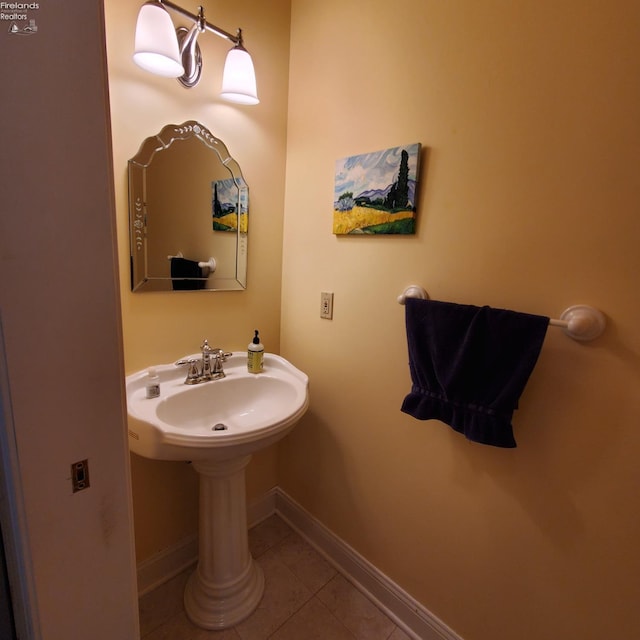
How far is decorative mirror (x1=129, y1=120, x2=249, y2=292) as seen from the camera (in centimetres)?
117

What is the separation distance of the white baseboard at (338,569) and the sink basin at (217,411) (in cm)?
66

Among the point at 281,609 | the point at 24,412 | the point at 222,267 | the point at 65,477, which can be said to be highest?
the point at 222,267

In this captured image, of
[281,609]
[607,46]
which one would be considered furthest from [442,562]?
[607,46]

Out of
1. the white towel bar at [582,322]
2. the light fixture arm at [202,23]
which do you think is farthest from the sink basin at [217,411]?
the light fixture arm at [202,23]

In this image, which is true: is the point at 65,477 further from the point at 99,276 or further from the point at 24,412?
the point at 99,276

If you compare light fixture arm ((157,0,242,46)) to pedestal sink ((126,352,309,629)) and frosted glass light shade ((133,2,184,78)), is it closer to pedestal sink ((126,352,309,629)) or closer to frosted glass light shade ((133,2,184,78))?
frosted glass light shade ((133,2,184,78))

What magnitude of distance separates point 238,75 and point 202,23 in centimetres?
17

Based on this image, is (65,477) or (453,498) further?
(453,498)

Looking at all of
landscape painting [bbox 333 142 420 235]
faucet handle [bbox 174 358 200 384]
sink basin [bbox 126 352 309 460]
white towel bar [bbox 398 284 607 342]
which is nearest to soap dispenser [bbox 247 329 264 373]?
sink basin [bbox 126 352 309 460]

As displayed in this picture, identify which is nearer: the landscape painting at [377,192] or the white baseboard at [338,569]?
the landscape painting at [377,192]

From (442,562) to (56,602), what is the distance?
3.73ft

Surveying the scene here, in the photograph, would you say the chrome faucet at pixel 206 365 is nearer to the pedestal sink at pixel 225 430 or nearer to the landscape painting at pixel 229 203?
the pedestal sink at pixel 225 430

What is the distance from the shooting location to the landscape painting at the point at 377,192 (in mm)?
1101

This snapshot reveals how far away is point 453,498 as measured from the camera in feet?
3.70
